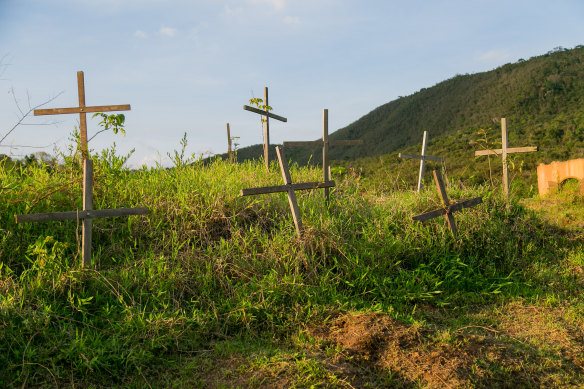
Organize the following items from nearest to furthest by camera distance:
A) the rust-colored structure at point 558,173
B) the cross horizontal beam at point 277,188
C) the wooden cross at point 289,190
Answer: the cross horizontal beam at point 277,188 → the wooden cross at point 289,190 → the rust-colored structure at point 558,173

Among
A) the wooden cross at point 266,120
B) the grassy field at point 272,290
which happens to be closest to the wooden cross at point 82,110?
the grassy field at point 272,290

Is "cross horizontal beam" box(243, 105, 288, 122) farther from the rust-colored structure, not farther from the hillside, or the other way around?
the hillside

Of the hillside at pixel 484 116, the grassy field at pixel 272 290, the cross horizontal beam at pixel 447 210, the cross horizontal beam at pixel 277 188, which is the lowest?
the grassy field at pixel 272 290

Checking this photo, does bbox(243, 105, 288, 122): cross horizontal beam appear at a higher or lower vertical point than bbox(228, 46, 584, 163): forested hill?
lower

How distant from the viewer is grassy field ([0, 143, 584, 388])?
3.38 m

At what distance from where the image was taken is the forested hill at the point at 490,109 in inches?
1074

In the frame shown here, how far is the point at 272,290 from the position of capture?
426 centimetres

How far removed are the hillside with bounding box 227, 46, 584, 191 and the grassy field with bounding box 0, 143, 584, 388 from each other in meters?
11.8

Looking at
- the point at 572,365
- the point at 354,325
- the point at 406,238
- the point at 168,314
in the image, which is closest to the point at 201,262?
the point at 168,314

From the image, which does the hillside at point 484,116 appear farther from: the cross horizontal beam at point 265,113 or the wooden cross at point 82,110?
the wooden cross at point 82,110

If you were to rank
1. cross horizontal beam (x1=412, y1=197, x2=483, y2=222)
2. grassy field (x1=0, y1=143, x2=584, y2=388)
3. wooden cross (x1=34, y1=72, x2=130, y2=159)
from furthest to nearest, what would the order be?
wooden cross (x1=34, y1=72, x2=130, y2=159)
cross horizontal beam (x1=412, y1=197, x2=483, y2=222)
grassy field (x1=0, y1=143, x2=584, y2=388)

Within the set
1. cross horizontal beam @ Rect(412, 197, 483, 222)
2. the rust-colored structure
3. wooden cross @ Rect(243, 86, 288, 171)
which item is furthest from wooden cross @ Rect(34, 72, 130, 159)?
the rust-colored structure

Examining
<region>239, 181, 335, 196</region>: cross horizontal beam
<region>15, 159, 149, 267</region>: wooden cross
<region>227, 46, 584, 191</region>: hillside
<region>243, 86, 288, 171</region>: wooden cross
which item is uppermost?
<region>227, 46, 584, 191</region>: hillside

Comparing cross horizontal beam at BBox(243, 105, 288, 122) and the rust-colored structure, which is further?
the rust-colored structure
